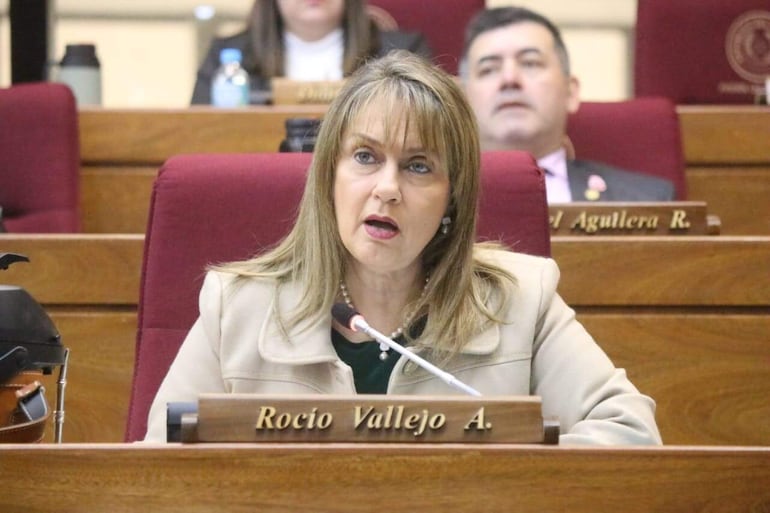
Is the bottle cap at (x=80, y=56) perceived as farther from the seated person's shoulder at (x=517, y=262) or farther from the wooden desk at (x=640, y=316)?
the seated person's shoulder at (x=517, y=262)

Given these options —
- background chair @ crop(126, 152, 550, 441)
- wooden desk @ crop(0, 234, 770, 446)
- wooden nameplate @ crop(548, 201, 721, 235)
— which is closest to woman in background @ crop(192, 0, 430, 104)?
wooden nameplate @ crop(548, 201, 721, 235)

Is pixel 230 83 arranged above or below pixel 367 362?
above

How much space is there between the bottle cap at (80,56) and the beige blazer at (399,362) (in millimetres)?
1770

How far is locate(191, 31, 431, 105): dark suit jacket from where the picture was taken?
3270mm

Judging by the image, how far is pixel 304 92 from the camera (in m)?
3.08

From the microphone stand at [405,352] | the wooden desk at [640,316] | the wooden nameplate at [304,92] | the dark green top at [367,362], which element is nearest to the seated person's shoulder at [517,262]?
the dark green top at [367,362]

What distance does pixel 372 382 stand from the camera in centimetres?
164

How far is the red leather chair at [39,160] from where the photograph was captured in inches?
106

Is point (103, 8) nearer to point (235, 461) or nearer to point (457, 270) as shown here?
point (457, 270)

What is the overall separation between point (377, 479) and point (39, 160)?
72.0 inches

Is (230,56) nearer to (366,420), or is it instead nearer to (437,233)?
(437,233)

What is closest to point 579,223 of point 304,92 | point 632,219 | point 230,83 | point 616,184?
point 632,219

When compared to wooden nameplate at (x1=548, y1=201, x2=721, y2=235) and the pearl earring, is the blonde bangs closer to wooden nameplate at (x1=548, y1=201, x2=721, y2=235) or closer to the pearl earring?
the pearl earring

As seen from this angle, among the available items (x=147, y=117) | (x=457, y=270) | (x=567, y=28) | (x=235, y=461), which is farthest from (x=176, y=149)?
→ (x=567, y=28)
